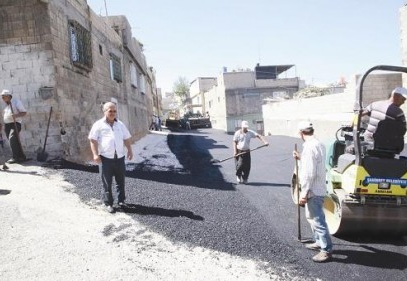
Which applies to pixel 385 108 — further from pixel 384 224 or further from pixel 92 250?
pixel 92 250

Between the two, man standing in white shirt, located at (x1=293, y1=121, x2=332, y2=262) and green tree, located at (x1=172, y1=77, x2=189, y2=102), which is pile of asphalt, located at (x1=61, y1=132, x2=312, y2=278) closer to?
man standing in white shirt, located at (x1=293, y1=121, x2=332, y2=262)

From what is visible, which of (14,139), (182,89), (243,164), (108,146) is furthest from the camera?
(182,89)

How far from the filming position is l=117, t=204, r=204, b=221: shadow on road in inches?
241

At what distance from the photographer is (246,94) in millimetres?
39719

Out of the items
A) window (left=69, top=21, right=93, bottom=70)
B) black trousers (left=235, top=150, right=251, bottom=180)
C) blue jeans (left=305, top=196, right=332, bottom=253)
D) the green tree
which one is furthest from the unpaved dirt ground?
the green tree

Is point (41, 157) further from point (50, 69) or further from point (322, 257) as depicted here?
point (322, 257)

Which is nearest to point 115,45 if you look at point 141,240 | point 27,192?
point 27,192

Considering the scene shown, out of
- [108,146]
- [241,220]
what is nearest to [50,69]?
[108,146]

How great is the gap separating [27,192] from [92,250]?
2.48 m

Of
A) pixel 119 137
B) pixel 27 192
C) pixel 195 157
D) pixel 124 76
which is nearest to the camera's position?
pixel 119 137

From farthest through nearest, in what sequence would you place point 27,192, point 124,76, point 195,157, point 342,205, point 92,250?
point 124,76 → point 195,157 → point 27,192 → point 342,205 → point 92,250

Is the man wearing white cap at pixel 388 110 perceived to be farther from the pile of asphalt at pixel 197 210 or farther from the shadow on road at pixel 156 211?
the shadow on road at pixel 156 211

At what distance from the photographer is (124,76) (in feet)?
60.1

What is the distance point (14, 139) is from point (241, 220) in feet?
16.9
